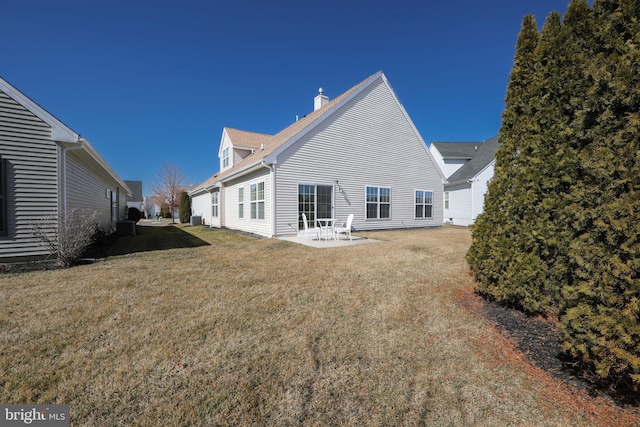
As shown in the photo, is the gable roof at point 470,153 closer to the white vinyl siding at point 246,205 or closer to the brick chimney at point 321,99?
the brick chimney at point 321,99

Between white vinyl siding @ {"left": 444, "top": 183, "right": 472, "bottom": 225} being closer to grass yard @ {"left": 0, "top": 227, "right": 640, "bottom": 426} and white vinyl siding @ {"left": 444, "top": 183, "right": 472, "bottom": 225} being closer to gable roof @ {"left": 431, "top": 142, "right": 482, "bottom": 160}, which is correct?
gable roof @ {"left": 431, "top": 142, "right": 482, "bottom": 160}

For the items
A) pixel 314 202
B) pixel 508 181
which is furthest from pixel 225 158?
pixel 508 181

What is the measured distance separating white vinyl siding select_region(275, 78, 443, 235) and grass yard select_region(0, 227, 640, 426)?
6707 millimetres

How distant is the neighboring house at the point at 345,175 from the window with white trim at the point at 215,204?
29.1 inches

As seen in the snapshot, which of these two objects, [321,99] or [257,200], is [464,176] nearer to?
[321,99]

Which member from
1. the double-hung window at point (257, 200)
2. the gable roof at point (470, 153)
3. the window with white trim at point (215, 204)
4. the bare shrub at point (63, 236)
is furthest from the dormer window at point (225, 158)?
the gable roof at point (470, 153)

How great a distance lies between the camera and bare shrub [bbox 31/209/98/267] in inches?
235

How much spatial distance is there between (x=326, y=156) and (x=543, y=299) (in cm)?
960

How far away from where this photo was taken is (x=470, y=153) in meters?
24.9

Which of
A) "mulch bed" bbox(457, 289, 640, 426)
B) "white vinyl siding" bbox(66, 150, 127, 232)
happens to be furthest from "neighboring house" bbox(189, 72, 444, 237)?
"mulch bed" bbox(457, 289, 640, 426)

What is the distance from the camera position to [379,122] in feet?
43.4

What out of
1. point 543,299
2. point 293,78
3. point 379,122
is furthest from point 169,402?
point 293,78

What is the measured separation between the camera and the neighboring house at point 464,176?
1898 centimetres

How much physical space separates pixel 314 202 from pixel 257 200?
2.61 metres
